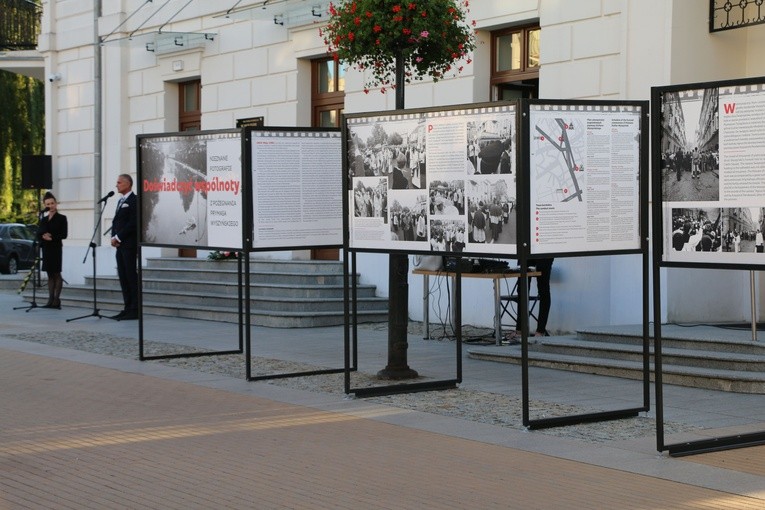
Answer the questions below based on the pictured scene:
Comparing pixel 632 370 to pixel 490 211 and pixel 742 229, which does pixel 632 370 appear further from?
pixel 742 229

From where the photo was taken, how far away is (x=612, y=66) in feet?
46.2

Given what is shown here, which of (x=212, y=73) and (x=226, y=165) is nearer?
(x=226, y=165)

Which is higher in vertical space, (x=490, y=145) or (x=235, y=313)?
(x=490, y=145)

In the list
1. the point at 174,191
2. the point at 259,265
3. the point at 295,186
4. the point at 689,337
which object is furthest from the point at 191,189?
the point at 259,265

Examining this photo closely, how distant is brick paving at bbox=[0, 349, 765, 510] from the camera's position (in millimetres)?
6551

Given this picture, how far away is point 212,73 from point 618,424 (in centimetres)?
1346

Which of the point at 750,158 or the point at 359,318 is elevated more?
the point at 750,158

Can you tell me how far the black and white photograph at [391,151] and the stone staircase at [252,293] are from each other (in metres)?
6.18

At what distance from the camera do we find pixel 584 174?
28.1 ft

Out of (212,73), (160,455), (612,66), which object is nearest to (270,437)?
(160,455)

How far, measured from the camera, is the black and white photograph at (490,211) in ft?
28.7

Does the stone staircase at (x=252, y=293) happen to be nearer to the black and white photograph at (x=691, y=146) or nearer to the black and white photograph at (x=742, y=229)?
the black and white photograph at (x=691, y=146)

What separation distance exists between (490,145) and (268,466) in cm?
298

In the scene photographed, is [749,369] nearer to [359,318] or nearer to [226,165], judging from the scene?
[226,165]
